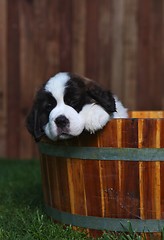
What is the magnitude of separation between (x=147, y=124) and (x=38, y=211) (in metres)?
1.28

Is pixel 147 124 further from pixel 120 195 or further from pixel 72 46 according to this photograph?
pixel 72 46

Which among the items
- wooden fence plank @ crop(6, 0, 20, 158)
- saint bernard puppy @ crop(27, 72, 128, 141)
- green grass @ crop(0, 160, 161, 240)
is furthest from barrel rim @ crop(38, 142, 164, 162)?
wooden fence plank @ crop(6, 0, 20, 158)

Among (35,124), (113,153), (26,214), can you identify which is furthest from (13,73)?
(113,153)

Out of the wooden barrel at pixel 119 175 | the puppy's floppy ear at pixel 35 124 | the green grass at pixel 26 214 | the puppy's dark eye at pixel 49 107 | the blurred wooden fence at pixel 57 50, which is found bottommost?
the green grass at pixel 26 214

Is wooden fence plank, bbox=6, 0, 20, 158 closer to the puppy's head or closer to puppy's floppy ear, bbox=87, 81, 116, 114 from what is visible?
the puppy's head

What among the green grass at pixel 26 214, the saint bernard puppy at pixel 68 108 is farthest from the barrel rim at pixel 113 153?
the green grass at pixel 26 214

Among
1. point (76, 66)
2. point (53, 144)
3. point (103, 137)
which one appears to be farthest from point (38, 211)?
point (76, 66)

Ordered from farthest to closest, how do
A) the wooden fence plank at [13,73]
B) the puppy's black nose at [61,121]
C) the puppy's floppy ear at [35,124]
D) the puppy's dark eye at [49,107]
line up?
the wooden fence plank at [13,73], the puppy's floppy ear at [35,124], the puppy's dark eye at [49,107], the puppy's black nose at [61,121]

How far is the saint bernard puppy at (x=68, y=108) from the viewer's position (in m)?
3.84

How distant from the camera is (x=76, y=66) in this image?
7.66m

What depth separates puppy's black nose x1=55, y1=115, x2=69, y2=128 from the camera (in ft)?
12.5

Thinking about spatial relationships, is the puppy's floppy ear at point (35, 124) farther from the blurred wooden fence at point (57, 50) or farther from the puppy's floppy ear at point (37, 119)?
the blurred wooden fence at point (57, 50)

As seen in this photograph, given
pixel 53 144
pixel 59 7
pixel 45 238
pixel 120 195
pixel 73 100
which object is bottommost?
pixel 45 238

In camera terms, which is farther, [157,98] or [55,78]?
[157,98]
